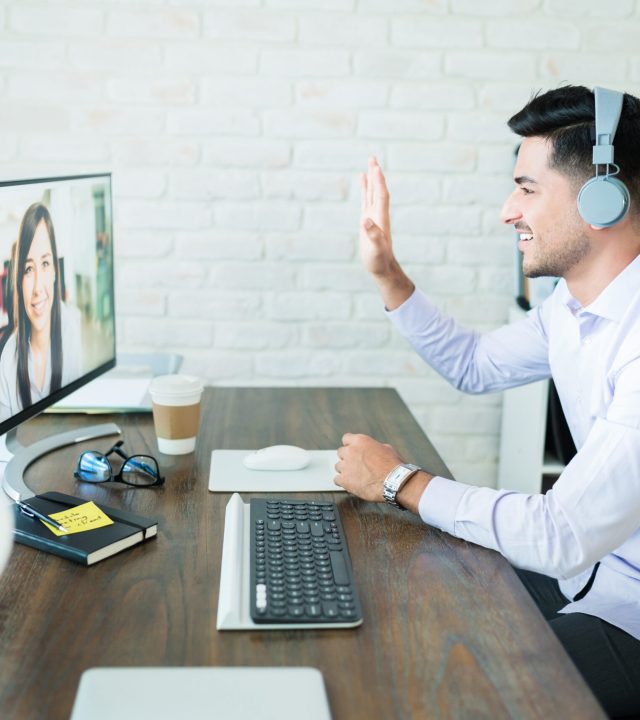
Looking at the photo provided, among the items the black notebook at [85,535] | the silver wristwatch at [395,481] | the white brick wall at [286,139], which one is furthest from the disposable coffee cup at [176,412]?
the white brick wall at [286,139]

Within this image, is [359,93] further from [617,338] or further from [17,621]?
[17,621]

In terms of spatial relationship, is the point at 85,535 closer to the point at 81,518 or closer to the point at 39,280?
the point at 81,518

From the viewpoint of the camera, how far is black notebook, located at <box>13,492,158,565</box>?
99cm

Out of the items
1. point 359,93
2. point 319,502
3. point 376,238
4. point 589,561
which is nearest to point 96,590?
point 319,502

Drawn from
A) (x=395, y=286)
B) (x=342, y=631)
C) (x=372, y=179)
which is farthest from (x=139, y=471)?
(x=372, y=179)

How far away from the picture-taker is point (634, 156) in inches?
52.1

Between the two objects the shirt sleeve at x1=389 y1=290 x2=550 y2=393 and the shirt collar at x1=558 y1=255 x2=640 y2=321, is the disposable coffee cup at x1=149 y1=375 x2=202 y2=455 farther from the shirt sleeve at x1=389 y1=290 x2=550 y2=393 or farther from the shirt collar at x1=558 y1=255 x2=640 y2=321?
the shirt collar at x1=558 y1=255 x2=640 y2=321

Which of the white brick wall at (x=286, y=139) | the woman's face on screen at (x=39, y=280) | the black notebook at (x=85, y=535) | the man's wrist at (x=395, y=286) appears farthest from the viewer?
the white brick wall at (x=286, y=139)

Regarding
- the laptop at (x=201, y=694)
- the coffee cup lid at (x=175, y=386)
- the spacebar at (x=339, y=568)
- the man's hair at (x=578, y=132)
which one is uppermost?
the man's hair at (x=578, y=132)

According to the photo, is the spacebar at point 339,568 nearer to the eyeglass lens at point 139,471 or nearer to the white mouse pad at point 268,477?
the white mouse pad at point 268,477

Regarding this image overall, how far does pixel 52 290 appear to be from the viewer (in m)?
1.33

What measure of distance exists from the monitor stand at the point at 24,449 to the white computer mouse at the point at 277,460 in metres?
0.30

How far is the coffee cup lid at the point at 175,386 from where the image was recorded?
1.36 m

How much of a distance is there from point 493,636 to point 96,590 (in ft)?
1.33
